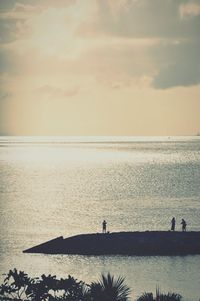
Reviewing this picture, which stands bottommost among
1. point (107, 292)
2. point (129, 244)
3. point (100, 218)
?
point (107, 292)

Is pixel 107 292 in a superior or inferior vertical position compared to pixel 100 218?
inferior

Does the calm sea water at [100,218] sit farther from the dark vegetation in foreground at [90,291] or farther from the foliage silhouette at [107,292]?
the foliage silhouette at [107,292]

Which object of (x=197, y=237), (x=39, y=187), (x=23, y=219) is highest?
(x=39, y=187)

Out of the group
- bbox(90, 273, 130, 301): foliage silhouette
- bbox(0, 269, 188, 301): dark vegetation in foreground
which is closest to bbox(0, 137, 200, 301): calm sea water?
bbox(0, 269, 188, 301): dark vegetation in foreground

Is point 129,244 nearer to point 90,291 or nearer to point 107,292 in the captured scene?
point 90,291

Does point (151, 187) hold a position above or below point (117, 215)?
above

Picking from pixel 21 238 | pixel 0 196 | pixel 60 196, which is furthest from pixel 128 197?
pixel 21 238

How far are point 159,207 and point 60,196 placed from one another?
3313cm

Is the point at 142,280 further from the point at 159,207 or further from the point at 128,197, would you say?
the point at 128,197

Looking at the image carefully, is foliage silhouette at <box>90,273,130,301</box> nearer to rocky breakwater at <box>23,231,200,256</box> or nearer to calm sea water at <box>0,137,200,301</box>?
calm sea water at <box>0,137,200,301</box>

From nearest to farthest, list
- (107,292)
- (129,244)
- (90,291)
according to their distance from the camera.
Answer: (107,292)
(90,291)
(129,244)

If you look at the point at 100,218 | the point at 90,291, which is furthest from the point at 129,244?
the point at 90,291

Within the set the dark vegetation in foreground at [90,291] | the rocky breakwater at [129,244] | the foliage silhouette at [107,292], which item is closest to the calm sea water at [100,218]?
the rocky breakwater at [129,244]

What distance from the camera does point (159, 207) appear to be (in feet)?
353
